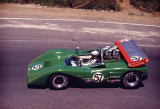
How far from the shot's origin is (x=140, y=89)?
8.52 metres

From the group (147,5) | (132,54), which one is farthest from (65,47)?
(147,5)

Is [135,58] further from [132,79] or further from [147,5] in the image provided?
[147,5]

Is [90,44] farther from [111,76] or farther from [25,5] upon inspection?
[25,5]

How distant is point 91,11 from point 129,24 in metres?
3.70

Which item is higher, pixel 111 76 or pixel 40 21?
pixel 40 21

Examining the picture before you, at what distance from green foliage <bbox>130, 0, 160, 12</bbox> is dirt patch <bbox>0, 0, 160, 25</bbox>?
784mm

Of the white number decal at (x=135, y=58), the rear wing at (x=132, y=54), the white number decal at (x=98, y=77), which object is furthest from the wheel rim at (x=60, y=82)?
the white number decal at (x=135, y=58)

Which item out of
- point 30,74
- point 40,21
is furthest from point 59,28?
point 30,74

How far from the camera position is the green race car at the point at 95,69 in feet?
26.0

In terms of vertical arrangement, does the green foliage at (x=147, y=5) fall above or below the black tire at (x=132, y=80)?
above

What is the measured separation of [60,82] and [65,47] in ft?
13.5

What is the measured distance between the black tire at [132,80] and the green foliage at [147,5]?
11.8 m

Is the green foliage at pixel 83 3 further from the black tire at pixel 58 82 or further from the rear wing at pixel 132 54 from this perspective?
the black tire at pixel 58 82

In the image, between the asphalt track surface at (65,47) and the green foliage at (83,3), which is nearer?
the asphalt track surface at (65,47)
